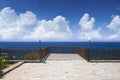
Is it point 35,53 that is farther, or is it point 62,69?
point 35,53

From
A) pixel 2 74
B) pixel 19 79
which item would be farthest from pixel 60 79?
pixel 2 74

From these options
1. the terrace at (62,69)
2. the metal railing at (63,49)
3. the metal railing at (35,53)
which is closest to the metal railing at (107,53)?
the metal railing at (35,53)

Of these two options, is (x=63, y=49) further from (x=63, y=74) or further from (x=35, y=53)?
(x=63, y=74)

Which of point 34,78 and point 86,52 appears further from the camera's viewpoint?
point 86,52

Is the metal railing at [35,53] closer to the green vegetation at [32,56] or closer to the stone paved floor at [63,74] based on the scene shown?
the green vegetation at [32,56]

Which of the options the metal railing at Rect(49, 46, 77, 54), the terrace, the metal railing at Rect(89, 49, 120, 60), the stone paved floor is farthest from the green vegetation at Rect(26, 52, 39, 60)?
the metal railing at Rect(49, 46, 77, 54)

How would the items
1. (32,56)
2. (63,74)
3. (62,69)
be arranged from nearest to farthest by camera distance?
(63,74)
(62,69)
(32,56)

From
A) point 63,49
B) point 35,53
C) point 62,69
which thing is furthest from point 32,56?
point 63,49

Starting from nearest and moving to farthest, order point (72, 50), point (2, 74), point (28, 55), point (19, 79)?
point (19, 79) < point (2, 74) < point (28, 55) < point (72, 50)

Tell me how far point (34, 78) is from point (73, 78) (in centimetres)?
188

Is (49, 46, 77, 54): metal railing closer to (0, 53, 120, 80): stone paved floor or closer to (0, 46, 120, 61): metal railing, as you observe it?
(0, 46, 120, 61): metal railing

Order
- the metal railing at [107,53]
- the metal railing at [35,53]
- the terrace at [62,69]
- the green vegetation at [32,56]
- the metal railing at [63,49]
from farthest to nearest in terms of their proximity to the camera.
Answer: the metal railing at [63,49] < the green vegetation at [32,56] < the metal railing at [107,53] < the metal railing at [35,53] < the terrace at [62,69]

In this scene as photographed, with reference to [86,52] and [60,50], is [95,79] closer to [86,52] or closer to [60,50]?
[86,52]

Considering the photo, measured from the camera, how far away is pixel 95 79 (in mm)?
10141
